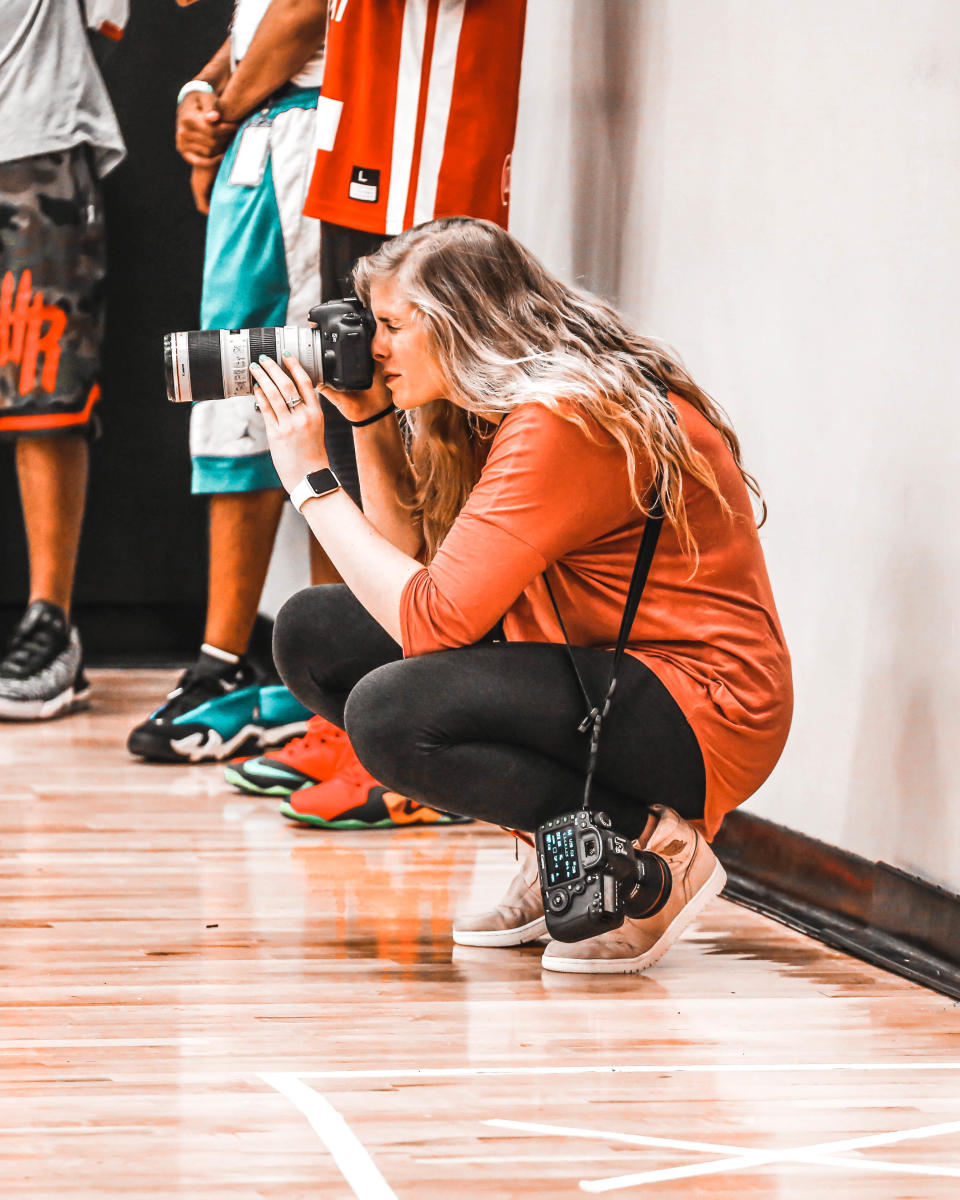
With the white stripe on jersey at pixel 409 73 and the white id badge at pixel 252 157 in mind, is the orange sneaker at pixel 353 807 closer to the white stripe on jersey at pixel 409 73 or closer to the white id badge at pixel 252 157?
the white stripe on jersey at pixel 409 73

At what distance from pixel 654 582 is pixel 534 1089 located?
0.51 m

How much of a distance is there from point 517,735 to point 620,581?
0.17 meters

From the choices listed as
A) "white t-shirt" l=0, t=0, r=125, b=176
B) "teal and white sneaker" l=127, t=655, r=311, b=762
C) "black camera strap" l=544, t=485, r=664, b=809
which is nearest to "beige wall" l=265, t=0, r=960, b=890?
"black camera strap" l=544, t=485, r=664, b=809

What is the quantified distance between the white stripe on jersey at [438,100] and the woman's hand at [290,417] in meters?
0.55

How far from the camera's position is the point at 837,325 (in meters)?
1.63

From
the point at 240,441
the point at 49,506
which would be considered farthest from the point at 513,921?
the point at 49,506

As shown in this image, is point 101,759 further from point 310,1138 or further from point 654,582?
point 310,1138

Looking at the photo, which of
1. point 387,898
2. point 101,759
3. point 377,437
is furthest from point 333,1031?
point 101,759

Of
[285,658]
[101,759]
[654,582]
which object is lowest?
[101,759]

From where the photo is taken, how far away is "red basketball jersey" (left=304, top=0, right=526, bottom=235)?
2.00 m

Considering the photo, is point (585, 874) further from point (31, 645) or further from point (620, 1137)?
point (31, 645)

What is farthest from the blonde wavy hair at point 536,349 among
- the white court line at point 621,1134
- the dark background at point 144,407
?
the dark background at point 144,407

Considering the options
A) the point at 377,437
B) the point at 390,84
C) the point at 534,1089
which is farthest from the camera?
the point at 390,84

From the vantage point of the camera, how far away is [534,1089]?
3.67 ft
